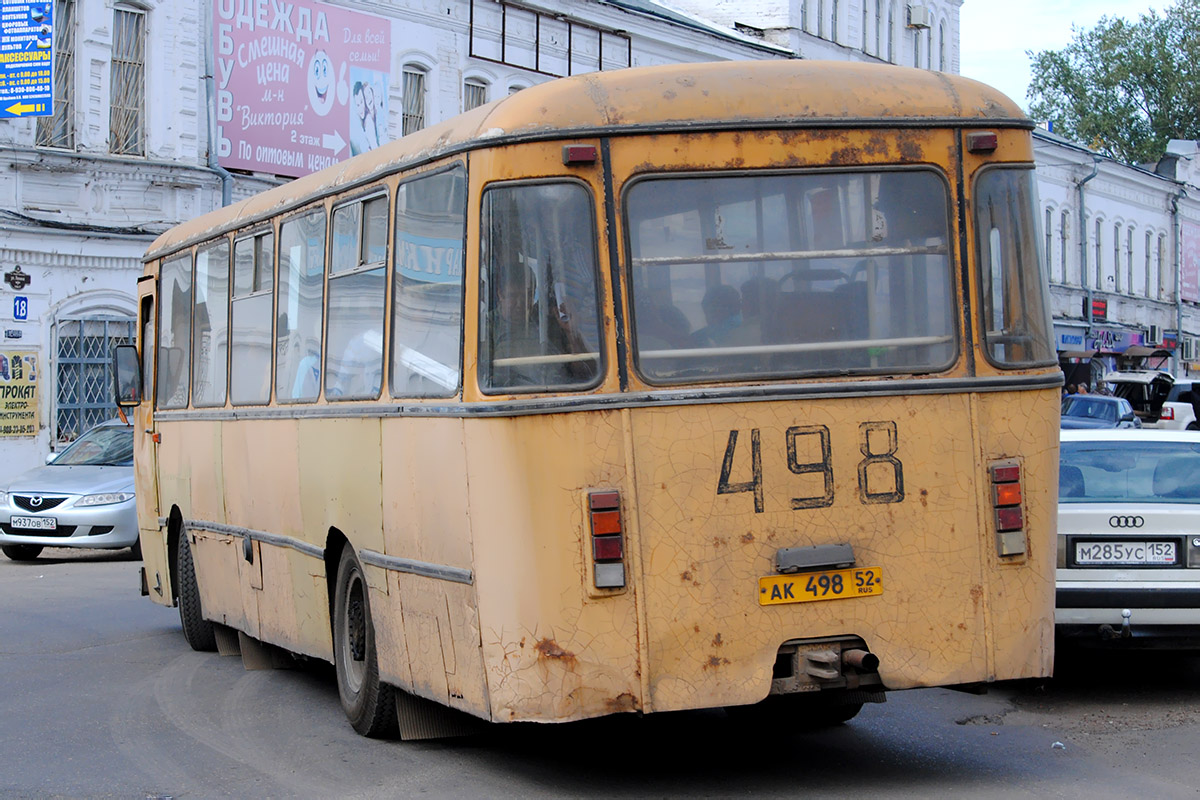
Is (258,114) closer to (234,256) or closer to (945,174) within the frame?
(234,256)

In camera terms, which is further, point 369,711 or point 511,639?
point 369,711

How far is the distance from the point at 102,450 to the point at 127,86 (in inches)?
319

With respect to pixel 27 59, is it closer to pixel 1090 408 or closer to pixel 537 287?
Result: pixel 1090 408

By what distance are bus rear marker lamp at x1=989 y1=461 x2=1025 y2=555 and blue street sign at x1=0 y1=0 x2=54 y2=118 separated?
64.3 ft

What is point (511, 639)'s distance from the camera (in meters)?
6.54

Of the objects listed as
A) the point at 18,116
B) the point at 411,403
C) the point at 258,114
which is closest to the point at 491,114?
the point at 411,403

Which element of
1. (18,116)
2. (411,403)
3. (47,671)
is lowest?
(47,671)

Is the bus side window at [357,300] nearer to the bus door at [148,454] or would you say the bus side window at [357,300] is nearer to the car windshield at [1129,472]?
the car windshield at [1129,472]

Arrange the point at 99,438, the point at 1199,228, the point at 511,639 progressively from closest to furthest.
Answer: the point at 511,639, the point at 99,438, the point at 1199,228

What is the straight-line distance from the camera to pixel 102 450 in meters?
20.4

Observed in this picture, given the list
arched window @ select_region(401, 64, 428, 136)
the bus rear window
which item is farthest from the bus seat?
arched window @ select_region(401, 64, 428, 136)

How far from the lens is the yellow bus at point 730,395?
6.56 metres

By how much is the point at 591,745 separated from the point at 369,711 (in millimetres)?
1104

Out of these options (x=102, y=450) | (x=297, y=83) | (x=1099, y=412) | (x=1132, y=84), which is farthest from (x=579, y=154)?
(x=1132, y=84)
